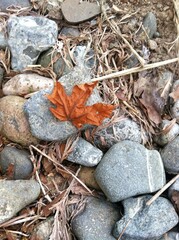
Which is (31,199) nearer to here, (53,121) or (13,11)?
(53,121)

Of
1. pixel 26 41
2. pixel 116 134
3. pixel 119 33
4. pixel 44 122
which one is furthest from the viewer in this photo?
pixel 119 33

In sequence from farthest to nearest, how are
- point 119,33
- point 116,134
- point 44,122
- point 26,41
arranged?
1. point 119,33
2. point 26,41
3. point 116,134
4. point 44,122

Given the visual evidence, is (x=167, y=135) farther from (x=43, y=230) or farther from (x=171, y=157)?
(x=43, y=230)

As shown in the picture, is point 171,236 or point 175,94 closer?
point 171,236

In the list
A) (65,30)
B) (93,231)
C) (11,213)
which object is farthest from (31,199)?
(65,30)

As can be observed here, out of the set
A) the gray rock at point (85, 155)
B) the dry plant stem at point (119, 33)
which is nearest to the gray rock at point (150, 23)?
the dry plant stem at point (119, 33)

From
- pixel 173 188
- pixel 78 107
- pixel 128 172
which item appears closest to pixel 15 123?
pixel 78 107

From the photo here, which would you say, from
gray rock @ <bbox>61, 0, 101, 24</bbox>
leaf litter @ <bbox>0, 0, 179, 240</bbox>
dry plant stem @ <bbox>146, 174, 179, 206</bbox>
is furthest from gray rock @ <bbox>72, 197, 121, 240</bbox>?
gray rock @ <bbox>61, 0, 101, 24</bbox>
